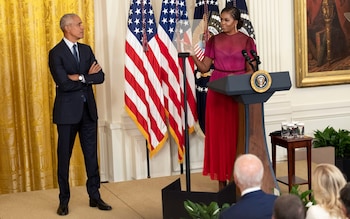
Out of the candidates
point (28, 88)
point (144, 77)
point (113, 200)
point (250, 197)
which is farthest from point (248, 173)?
point (28, 88)

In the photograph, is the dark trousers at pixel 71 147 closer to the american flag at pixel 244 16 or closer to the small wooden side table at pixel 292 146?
the small wooden side table at pixel 292 146

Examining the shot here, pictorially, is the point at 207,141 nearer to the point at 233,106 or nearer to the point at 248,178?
the point at 233,106

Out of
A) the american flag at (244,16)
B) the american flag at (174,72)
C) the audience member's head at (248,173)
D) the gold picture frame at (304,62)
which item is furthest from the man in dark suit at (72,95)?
the gold picture frame at (304,62)

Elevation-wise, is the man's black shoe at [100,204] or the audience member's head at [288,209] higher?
the audience member's head at [288,209]

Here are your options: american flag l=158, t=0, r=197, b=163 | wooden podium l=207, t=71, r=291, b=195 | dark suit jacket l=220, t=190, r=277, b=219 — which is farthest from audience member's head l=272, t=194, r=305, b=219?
american flag l=158, t=0, r=197, b=163

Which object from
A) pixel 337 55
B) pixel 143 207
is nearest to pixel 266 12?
pixel 337 55

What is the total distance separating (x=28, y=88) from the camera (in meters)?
8.23

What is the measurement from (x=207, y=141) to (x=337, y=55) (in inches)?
116

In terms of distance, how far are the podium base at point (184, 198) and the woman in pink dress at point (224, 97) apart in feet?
3.65

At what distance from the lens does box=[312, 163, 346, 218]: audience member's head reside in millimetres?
4023

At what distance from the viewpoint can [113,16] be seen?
8.41 meters

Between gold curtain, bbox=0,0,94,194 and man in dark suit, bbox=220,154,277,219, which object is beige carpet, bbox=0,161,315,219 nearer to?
gold curtain, bbox=0,0,94,194

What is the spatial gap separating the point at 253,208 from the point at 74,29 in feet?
11.0

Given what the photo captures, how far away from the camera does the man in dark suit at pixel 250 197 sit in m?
3.98
